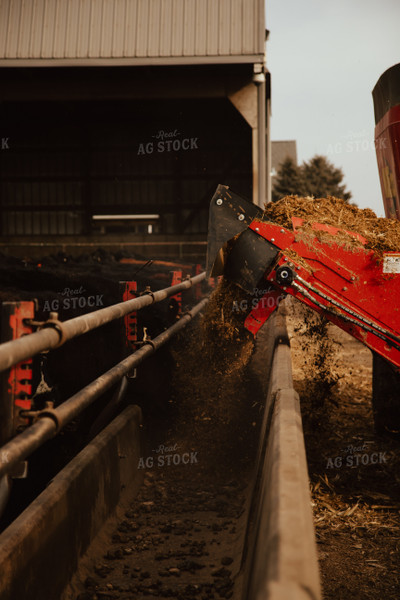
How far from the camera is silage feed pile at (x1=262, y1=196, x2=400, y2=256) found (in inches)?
162

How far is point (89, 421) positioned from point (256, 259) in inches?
57.3

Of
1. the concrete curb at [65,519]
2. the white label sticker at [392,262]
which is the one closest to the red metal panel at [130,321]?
the concrete curb at [65,519]

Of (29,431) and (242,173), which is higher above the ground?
(242,173)

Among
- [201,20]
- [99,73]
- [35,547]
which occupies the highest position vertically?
[201,20]

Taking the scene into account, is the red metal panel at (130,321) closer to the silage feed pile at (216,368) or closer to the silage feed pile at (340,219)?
the silage feed pile at (216,368)

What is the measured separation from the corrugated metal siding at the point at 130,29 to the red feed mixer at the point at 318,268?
7.02 metres

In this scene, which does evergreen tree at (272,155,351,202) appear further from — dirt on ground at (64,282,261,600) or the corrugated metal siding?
dirt on ground at (64,282,261,600)

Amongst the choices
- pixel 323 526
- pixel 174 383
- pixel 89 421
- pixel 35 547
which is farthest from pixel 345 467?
pixel 35 547

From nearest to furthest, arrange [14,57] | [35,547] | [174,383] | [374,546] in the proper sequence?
[35,547], [374,546], [174,383], [14,57]

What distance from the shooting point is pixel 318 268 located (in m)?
4.15

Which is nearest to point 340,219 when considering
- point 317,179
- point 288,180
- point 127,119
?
point 127,119

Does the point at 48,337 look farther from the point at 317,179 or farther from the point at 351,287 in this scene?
the point at 317,179

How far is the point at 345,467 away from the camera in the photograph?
4566mm

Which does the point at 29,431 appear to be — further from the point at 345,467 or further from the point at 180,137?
the point at 180,137
